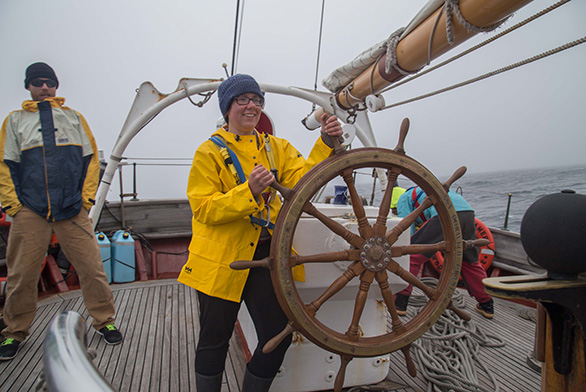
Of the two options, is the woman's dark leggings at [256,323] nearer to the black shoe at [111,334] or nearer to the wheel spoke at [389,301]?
the wheel spoke at [389,301]

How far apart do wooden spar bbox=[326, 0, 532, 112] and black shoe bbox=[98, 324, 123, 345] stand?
2013 millimetres

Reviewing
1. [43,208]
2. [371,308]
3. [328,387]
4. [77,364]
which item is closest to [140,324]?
[43,208]

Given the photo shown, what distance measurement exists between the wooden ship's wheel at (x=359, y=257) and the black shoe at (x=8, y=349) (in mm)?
1535

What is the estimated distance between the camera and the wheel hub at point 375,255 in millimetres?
1162

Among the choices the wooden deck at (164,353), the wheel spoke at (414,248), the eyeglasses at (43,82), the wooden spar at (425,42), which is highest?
the wooden spar at (425,42)

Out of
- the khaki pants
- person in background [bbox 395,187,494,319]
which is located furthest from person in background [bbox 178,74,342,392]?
person in background [bbox 395,187,494,319]

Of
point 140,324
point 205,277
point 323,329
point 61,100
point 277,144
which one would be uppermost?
point 61,100

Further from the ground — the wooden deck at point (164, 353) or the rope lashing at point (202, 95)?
the rope lashing at point (202, 95)

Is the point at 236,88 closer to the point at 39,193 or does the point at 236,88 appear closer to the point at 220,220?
the point at 220,220

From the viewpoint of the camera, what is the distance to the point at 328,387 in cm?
158

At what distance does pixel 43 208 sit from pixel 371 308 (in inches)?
66.1

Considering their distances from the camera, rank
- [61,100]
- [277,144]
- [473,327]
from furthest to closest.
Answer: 1. [473,327]
2. [61,100]
3. [277,144]

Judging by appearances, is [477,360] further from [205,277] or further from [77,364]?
[77,364]

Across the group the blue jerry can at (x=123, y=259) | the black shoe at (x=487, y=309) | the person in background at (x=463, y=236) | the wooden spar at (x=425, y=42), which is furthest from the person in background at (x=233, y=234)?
the blue jerry can at (x=123, y=259)
